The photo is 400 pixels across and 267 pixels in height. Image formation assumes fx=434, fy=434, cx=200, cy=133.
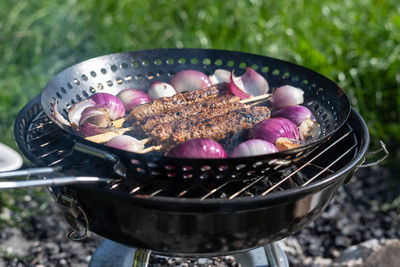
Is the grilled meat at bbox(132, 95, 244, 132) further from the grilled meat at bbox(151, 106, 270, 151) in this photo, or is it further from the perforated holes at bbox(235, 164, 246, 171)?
the perforated holes at bbox(235, 164, 246, 171)

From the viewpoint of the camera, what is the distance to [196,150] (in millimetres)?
1797

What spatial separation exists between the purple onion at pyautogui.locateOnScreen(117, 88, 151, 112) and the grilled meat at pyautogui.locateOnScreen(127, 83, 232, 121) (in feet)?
0.33

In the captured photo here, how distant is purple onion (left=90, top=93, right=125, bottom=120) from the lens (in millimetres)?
2209

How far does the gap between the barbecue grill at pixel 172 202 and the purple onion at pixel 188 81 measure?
2.49 ft

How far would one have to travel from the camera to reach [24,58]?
16.3 ft

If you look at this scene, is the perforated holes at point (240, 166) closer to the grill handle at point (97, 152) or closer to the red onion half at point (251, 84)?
the grill handle at point (97, 152)

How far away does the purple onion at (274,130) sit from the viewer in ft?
6.53

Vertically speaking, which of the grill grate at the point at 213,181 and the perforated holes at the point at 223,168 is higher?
the perforated holes at the point at 223,168

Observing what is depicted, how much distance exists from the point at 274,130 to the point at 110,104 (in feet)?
2.76

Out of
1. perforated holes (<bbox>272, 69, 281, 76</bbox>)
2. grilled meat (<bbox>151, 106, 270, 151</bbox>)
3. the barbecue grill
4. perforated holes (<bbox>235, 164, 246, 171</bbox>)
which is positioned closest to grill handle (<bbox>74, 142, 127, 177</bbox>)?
the barbecue grill

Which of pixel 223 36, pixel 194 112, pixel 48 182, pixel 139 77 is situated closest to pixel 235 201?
pixel 48 182

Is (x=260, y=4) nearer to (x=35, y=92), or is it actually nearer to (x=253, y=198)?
(x=35, y=92)

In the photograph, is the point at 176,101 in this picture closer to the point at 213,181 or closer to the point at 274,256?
the point at 213,181

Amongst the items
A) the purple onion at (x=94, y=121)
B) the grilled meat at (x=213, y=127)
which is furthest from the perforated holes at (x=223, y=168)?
the purple onion at (x=94, y=121)
